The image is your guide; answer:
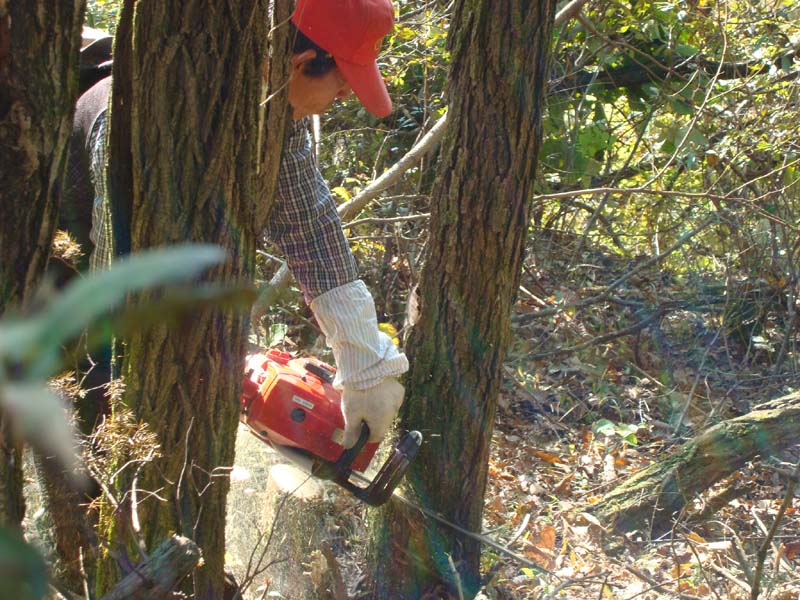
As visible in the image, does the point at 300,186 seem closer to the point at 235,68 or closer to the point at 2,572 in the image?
the point at 235,68

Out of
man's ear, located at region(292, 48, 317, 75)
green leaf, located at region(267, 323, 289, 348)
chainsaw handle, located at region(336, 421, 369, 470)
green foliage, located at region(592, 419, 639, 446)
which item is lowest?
green foliage, located at region(592, 419, 639, 446)

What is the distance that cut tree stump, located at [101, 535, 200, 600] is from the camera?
50.0 inches

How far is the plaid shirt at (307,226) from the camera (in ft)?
8.48

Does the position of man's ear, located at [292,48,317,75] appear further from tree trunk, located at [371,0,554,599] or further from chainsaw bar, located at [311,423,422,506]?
chainsaw bar, located at [311,423,422,506]

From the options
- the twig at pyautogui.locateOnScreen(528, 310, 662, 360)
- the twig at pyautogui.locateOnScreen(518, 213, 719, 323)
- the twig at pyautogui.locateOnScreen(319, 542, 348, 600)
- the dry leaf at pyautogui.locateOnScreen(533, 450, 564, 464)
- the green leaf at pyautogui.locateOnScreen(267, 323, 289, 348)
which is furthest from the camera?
the twig at pyautogui.locateOnScreen(518, 213, 719, 323)

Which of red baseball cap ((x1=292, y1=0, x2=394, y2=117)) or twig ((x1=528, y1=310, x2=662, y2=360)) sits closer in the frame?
red baseball cap ((x1=292, y1=0, x2=394, y2=117))

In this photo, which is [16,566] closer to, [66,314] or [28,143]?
[66,314]

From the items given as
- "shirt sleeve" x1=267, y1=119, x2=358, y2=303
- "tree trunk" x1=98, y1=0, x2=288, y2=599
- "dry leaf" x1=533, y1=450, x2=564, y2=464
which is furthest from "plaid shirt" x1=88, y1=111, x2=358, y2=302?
"dry leaf" x1=533, y1=450, x2=564, y2=464

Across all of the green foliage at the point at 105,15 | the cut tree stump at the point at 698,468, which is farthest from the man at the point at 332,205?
the green foliage at the point at 105,15

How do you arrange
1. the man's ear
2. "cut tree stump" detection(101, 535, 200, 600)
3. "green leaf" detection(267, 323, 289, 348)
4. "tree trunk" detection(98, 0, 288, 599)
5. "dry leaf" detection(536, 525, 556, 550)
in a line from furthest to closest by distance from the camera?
"green leaf" detection(267, 323, 289, 348), "dry leaf" detection(536, 525, 556, 550), the man's ear, "tree trunk" detection(98, 0, 288, 599), "cut tree stump" detection(101, 535, 200, 600)

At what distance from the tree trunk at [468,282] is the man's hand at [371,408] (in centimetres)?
26

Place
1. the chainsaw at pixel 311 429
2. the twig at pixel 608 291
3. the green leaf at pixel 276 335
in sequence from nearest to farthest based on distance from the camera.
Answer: the chainsaw at pixel 311 429
the green leaf at pixel 276 335
the twig at pixel 608 291

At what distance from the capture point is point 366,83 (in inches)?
101

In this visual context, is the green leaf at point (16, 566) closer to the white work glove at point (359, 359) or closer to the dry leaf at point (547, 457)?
the white work glove at point (359, 359)
